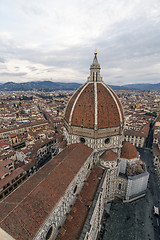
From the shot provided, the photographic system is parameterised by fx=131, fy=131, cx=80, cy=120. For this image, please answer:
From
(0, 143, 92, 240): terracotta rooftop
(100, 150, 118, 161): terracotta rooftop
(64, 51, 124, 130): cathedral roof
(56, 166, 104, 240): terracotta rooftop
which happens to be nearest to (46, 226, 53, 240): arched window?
(56, 166, 104, 240): terracotta rooftop

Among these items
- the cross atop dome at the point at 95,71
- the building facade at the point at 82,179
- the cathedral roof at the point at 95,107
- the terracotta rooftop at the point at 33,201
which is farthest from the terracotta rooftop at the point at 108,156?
the cross atop dome at the point at 95,71

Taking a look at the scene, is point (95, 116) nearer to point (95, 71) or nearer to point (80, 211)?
point (95, 71)

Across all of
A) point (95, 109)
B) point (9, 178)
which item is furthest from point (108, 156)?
point (9, 178)

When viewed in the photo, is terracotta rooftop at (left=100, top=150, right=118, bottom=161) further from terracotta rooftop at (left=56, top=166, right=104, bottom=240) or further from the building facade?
terracotta rooftop at (left=56, top=166, right=104, bottom=240)

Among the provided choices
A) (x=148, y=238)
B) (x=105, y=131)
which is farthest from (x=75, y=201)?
(x=148, y=238)

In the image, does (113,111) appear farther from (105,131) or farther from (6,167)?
(6,167)

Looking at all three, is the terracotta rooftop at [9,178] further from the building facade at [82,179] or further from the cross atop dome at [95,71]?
the cross atop dome at [95,71]
